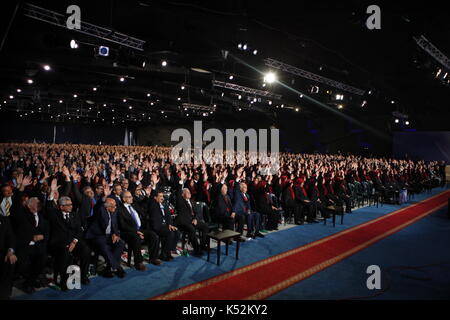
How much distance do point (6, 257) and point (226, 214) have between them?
3.82 metres

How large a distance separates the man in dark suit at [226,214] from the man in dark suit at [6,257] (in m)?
3.62

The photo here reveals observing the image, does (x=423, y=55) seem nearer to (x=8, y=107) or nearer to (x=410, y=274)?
(x=410, y=274)

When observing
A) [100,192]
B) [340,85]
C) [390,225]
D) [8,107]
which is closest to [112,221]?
[100,192]

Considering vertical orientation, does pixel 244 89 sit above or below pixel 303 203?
above

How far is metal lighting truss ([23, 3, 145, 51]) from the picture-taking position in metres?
7.01

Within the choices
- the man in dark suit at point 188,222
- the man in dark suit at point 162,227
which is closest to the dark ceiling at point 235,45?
the man in dark suit at point 162,227

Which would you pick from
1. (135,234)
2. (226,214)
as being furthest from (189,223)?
(135,234)

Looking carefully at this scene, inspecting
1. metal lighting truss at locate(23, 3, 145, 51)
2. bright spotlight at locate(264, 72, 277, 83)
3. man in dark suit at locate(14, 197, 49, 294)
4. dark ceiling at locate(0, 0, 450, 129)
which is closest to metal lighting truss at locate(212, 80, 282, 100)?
dark ceiling at locate(0, 0, 450, 129)

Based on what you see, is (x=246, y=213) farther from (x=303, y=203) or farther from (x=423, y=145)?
(x=423, y=145)

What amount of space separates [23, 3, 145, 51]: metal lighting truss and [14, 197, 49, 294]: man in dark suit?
5.26 meters

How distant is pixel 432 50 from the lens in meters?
9.43

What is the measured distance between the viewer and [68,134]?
114 feet

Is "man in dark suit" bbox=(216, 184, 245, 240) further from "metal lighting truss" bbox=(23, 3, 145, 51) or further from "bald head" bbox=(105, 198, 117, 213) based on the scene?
"metal lighting truss" bbox=(23, 3, 145, 51)

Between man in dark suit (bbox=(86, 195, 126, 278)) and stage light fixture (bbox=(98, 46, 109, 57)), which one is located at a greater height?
stage light fixture (bbox=(98, 46, 109, 57))
